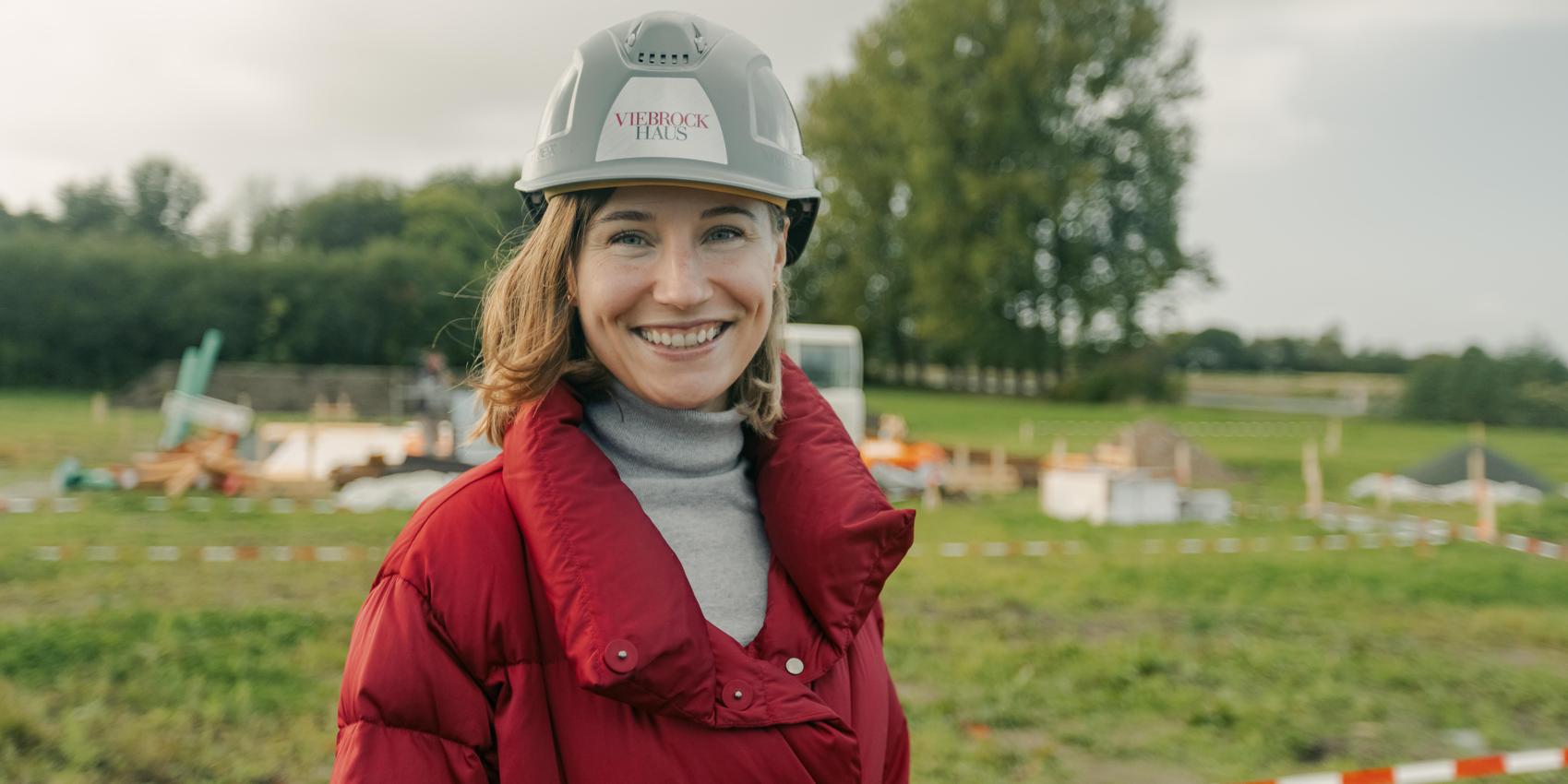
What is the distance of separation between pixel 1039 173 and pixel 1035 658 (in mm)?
30629

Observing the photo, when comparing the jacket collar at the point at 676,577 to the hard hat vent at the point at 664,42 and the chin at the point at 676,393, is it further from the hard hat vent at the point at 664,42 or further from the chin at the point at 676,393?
the hard hat vent at the point at 664,42

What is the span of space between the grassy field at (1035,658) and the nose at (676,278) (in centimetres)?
367

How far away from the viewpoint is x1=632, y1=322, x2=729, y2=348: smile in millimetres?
1372

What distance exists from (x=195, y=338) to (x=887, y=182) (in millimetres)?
25292

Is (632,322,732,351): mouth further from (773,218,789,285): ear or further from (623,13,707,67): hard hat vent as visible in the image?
(623,13,707,67): hard hat vent

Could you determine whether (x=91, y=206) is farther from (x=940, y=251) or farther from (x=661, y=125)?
(x=661, y=125)

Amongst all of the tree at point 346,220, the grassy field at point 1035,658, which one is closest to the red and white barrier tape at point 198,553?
the grassy field at point 1035,658

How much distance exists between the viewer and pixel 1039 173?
114ft

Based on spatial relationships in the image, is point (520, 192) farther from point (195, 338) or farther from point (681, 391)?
point (195, 338)

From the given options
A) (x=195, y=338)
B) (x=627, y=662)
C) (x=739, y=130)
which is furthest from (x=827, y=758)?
(x=195, y=338)

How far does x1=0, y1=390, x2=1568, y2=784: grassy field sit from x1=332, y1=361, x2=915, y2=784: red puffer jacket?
3520 millimetres

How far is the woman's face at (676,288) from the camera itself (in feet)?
4.31

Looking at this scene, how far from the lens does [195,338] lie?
31.6 meters

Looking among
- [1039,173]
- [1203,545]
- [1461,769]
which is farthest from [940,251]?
[1461,769]
